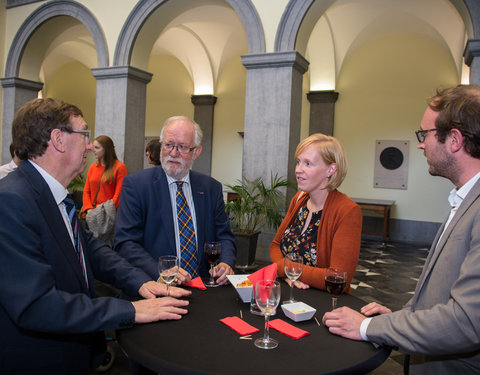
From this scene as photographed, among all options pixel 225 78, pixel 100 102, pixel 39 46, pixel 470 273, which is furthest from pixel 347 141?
pixel 470 273

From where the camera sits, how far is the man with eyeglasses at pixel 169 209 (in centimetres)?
235

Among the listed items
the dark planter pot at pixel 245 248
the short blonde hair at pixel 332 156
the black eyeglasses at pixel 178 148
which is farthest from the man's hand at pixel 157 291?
the dark planter pot at pixel 245 248

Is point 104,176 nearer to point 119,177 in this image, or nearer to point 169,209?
point 119,177

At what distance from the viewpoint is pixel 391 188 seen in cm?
913

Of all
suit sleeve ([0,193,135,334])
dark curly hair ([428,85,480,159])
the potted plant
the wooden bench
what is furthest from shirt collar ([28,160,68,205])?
the wooden bench

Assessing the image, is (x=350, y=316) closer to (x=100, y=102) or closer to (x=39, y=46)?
(x=100, y=102)

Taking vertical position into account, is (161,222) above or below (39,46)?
below

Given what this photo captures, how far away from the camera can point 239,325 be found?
1.59 m

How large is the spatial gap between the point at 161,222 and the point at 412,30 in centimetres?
871

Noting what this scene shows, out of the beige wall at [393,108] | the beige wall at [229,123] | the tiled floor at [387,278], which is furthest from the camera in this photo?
the beige wall at [229,123]

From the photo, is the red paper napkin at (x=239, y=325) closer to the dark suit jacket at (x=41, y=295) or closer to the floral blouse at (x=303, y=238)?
the dark suit jacket at (x=41, y=295)

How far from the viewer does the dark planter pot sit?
549 centimetres

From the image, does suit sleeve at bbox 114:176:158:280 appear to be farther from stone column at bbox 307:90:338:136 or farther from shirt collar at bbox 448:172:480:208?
stone column at bbox 307:90:338:136

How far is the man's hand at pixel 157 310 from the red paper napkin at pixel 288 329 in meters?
0.40
